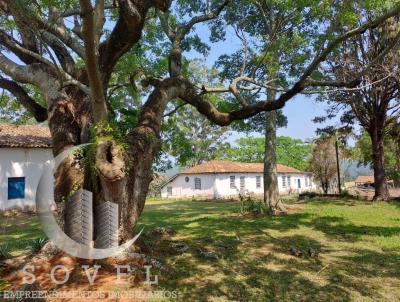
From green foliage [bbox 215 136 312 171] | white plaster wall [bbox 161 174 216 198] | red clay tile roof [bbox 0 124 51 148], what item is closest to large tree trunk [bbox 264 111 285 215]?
red clay tile roof [bbox 0 124 51 148]

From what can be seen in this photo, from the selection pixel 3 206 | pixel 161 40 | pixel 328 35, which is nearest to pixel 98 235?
pixel 328 35

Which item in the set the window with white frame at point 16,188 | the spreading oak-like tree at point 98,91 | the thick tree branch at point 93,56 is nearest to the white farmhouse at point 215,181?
the window with white frame at point 16,188

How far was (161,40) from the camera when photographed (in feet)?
47.6

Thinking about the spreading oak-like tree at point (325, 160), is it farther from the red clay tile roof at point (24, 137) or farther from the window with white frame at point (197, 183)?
the red clay tile roof at point (24, 137)

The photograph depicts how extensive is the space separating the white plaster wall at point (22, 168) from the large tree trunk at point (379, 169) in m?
22.1

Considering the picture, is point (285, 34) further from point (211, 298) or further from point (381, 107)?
point (381, 107)

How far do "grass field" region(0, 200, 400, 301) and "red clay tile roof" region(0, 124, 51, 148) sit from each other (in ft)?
33.6

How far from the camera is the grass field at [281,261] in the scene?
6289 mm

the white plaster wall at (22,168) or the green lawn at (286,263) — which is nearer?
the green lawn at (286,263)

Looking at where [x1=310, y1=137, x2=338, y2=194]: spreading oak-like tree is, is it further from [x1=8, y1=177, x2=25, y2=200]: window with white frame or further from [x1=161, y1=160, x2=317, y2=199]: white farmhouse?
[x1=8, y1=177, x2=25, y2=200]: window with white frame

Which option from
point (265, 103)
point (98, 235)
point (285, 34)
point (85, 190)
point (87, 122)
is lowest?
point (98, 235)

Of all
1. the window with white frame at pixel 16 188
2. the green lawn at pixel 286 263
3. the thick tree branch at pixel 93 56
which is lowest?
the green lawn at pixel 286 263

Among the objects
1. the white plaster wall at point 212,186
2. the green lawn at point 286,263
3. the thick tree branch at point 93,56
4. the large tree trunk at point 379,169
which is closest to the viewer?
the thick tree branch at point 93,56

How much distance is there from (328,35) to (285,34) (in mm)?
3391
